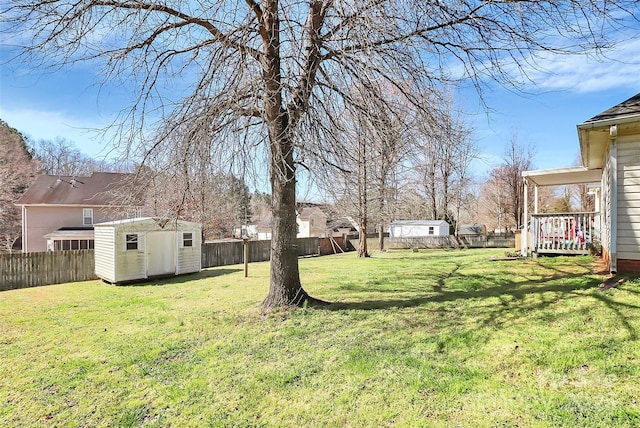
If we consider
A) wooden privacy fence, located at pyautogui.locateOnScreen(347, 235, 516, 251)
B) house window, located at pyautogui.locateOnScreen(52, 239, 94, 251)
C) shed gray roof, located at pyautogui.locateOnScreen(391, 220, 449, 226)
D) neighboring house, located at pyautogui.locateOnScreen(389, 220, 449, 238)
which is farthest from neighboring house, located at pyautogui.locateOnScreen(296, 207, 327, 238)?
house window, located at pyautogui.locateOnScreen(52, 239, 94, 251)

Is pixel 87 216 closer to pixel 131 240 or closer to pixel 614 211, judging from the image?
pixel 131 240

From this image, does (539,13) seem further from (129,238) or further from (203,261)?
(203,261)

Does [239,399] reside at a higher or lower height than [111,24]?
lower

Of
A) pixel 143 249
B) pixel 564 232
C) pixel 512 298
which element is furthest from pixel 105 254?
pixel 564 232

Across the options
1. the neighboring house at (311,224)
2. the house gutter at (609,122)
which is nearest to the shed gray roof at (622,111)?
the house gutter at (609,122)

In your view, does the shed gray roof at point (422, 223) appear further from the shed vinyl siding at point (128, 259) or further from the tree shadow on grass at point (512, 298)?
the tree shadow on grass at point (512, 298)

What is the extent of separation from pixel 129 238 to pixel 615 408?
1249 cm

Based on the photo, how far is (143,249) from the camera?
38.9 feet

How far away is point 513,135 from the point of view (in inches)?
1117

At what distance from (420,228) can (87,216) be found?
2517 cm

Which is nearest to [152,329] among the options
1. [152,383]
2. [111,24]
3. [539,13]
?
[152,383]

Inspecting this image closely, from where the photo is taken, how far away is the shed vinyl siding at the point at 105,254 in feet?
36.9

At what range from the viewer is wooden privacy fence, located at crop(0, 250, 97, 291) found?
1098cm

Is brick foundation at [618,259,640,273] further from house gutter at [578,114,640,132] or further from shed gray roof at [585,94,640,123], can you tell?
shed gray roof at [585,94,640,123]
